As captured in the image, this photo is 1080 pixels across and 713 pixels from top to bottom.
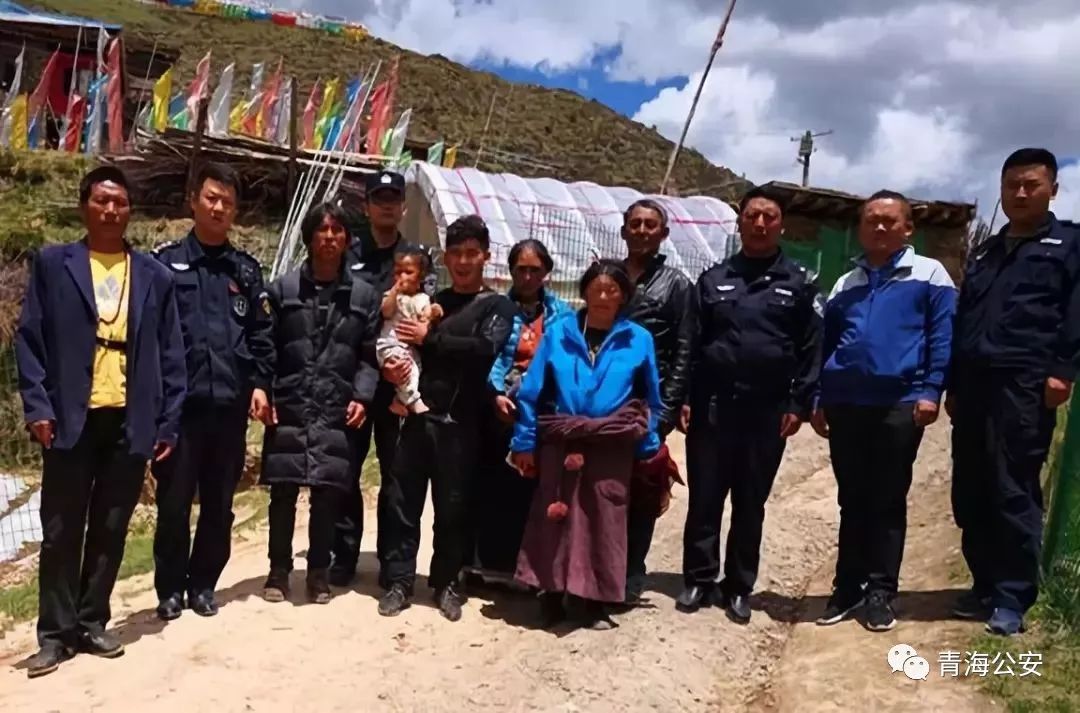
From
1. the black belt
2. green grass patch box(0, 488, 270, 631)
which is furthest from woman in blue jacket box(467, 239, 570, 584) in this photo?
green grass patch box(0, 488, 270, 631)

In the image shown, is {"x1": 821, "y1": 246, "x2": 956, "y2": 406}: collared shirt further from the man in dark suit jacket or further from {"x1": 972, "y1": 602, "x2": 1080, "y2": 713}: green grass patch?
the man in dark suit jacket

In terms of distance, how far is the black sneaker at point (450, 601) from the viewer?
454 centimetres

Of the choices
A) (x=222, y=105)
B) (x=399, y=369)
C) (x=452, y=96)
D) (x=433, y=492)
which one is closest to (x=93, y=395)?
(x=399, y=369)

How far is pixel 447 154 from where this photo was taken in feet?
61.8

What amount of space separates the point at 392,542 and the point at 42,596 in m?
1.46

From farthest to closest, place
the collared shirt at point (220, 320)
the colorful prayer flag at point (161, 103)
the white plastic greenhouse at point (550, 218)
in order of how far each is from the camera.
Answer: the colorful prayer flag at point (161, 103), the white plastic greenhouse at point (550, 218), the collared shirt at point (220, 320)

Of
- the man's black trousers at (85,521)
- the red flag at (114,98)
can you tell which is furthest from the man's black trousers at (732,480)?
the red flag at (114,98)

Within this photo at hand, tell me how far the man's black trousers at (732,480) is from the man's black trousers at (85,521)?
240 cm

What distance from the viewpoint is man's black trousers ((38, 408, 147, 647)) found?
3840 mm

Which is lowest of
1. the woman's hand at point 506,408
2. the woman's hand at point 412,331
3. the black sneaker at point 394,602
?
the black sneaker at point 394,602

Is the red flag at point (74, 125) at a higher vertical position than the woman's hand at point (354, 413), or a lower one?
higher

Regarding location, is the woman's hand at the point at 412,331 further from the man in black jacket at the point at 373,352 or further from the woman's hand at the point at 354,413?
the woman's hand at the point at 354,413

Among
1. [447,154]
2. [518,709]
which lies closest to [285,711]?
[518,709]

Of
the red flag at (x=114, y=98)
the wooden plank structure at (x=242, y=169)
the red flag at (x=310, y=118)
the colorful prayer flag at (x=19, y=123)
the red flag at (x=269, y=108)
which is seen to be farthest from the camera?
the red flag at (x=114, y=98)
